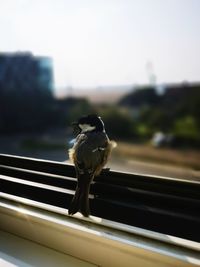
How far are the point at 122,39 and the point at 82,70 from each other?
0.18 m

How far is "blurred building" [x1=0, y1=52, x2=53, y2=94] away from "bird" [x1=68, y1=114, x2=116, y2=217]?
526 millimetres

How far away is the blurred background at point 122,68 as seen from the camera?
80 centimetres

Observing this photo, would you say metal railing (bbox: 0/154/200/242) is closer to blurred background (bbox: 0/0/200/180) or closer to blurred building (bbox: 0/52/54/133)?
blurred background (bbox: 0/0/200/180)

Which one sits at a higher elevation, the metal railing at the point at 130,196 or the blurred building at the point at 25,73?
the blurred building at the point at 25,73

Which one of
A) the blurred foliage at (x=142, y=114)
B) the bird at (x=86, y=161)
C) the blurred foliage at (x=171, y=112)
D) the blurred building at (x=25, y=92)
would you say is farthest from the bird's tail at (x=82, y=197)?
the blurred building at (x=25, y=92)

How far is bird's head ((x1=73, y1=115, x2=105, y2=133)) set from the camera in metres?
0.57

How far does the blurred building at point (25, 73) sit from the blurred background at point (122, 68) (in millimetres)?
31

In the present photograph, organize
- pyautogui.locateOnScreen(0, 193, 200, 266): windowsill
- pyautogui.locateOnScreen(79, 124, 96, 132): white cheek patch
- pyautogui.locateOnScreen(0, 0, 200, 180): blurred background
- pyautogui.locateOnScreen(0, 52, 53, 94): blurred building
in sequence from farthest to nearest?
pyautogui.locateOnScreen(0, 52, 53, 94): blurred building
pyautogui.locateOnScreen(0, 0, 200, 180): blurred background
pyautogui.locateOnScreen(79, 124, 96, 132): white cheek patch
pyautogui.locateOnScreen(0, 193, 200, 266): windowsill

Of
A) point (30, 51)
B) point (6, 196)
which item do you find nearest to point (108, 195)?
point (6, 196)

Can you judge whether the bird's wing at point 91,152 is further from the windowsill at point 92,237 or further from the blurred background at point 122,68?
the blurred background at point 122,68

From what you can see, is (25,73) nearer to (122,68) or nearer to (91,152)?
(122,68)

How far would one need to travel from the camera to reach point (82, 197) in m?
0.52

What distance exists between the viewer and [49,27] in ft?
2.95

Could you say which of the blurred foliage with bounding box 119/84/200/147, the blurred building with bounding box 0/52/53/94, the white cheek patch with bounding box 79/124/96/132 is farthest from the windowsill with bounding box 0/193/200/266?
the blurred building with bounding box 0/52/53/94
